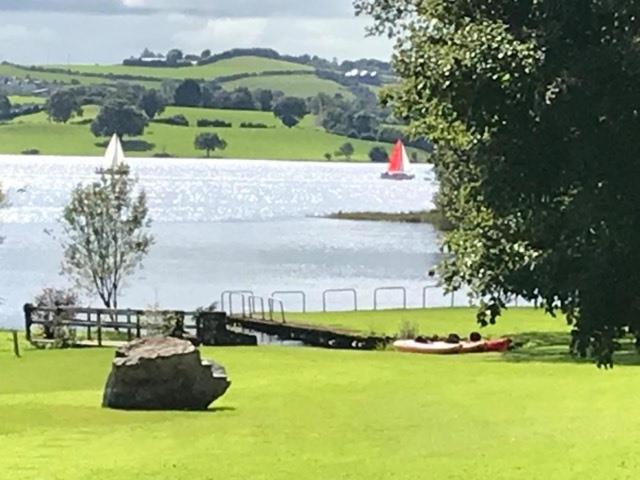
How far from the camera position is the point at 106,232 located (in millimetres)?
60688

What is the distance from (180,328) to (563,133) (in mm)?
35375

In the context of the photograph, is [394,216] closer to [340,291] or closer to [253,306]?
[340,291]

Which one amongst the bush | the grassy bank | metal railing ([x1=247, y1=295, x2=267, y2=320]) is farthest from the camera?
the grassy bank

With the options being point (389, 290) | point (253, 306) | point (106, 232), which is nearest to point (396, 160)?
point (389, 290)

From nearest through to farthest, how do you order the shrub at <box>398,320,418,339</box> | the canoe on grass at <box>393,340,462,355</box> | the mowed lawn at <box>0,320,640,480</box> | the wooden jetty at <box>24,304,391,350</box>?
the mowed lawn at <box>0,320,640,480</box>, the canoe on grass at <box>393,340,462,355</box>, the wooden jetty at <box>24,304,391,350</box>, the shrub at <box>398,320,418,339</box>

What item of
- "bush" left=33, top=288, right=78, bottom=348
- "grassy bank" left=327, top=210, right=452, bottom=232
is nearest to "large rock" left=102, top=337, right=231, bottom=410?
"bush" left=33, top=288, right=78, bottom=348

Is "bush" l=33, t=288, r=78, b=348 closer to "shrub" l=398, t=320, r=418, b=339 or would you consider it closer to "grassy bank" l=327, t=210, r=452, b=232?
"shrub" l=398, t=320, r=418, b=339

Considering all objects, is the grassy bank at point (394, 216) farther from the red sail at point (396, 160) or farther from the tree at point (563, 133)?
the tree at point (563, 133)

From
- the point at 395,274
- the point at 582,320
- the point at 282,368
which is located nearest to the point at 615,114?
the point at 582,320

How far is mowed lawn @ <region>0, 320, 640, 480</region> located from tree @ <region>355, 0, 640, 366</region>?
5522 millimetres

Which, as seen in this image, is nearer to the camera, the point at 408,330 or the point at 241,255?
the point at 408,330

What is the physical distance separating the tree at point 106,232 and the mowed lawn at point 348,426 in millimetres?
23668

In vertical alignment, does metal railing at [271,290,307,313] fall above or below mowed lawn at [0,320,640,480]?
above

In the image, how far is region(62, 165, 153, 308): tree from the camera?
6041cm
